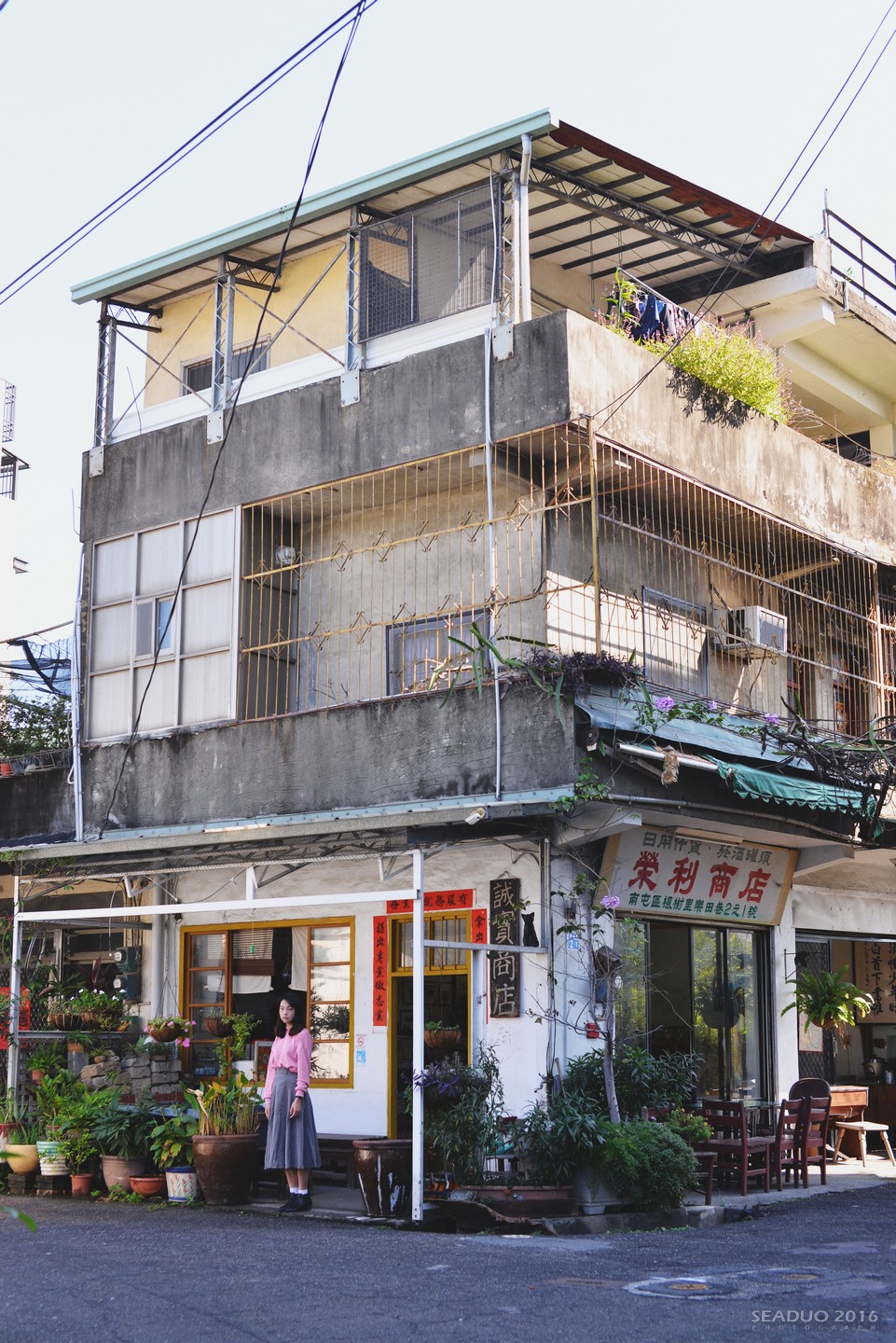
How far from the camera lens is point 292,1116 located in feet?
42.3

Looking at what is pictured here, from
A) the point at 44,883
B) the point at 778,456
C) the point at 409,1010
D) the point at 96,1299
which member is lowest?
the point at 96,1299

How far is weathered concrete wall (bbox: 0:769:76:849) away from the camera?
55.6 feet

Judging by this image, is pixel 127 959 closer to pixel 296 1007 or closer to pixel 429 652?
pixel 296 1007

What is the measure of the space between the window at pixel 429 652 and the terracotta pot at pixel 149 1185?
16.7 feet

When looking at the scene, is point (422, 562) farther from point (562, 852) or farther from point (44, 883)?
point (44, 883)

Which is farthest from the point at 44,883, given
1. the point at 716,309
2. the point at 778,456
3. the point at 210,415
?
the point at 716,309

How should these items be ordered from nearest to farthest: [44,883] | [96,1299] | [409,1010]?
[96,1299]
[409,1010]
[44,883]

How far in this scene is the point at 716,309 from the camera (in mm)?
19172

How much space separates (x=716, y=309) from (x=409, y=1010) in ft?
32.1

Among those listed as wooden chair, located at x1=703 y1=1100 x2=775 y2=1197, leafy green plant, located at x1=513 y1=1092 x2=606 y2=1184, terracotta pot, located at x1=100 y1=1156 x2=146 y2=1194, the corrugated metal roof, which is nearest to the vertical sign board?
leafy green plant, located at x1=513 y1=1092 x2=606 y2=1184

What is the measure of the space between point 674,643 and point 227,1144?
269 inches

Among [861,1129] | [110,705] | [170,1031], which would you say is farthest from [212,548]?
[861,1129]

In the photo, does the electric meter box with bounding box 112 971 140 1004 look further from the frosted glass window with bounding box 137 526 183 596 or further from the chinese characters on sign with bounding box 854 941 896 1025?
the chinese characters on sign with bounding box 854 941 896 1025

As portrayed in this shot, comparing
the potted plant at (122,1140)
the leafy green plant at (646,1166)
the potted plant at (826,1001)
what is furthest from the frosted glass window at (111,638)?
the potted plant at (826,1001)
